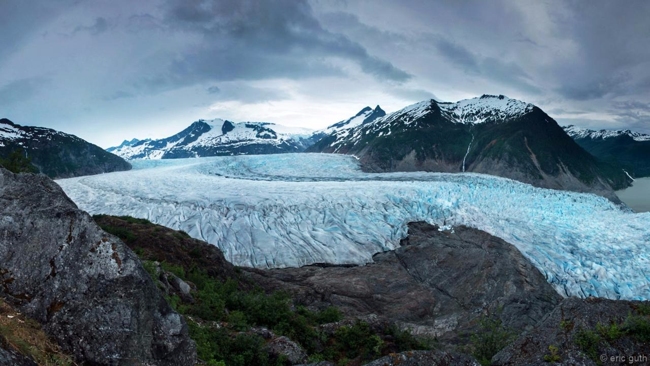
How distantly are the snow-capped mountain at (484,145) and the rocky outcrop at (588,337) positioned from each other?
67754 mm

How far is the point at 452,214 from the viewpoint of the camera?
88.6 ft

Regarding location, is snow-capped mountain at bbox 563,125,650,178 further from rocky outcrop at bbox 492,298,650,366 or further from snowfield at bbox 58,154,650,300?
rocky outcrop at bbox 492,298,650,366

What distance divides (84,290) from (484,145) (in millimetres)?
94779

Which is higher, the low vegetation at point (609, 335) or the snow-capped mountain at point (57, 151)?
the snow-capped mountain at point (57, 151)

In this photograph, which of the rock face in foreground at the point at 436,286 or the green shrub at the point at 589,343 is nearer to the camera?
the green shrub at the point at 589,343

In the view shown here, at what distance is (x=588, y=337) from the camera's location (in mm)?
4750

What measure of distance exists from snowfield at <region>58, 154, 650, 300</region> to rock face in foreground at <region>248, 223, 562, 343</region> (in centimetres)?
194

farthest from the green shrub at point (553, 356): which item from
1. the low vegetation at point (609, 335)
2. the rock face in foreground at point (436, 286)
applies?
the rock face in foreground at point (436, 286)

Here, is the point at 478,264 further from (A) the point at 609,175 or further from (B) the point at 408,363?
(A) the point at 609,175

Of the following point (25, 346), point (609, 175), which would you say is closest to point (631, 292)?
point (25, 346)

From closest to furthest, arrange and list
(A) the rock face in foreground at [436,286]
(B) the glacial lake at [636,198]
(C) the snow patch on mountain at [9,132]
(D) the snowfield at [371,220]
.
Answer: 1. (A) the rock face in foreground at [436,286]
2. (D) the snowfield at [371,220]
3. (B) the glacial lake at [636,198]
4. (C) the snow patch on mountain at [9,132]

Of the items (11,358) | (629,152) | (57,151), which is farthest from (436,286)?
(629,152)

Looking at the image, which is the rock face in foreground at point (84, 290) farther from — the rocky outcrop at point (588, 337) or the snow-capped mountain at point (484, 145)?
the snow-capped mountain at point (484, 145)

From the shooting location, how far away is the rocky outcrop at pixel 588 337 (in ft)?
15.1
